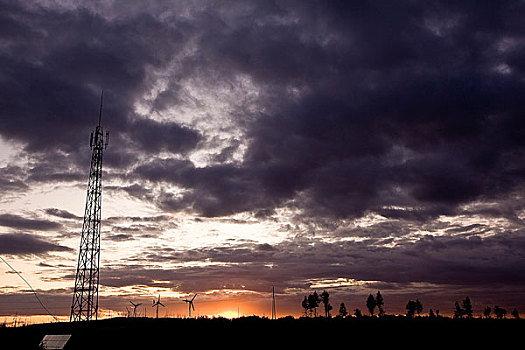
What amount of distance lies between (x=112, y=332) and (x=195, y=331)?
13.4 metres

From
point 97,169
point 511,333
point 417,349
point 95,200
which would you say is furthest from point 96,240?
point 511,333

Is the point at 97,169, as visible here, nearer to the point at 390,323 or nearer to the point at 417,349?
the point at 390,323

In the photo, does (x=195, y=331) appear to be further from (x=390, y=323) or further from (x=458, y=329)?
(x=458, y=329)

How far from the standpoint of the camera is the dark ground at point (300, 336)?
6862cm

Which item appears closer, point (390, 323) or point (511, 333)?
point (511, 333)

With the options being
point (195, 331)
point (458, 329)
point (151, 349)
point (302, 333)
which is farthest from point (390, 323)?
point (151, 349)

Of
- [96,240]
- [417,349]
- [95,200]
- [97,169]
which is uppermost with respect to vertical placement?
[97,169]

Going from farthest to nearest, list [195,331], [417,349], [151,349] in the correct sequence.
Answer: [195,331]
[151,349]
[417,349]

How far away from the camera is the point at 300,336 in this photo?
7356cm

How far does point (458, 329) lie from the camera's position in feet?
243

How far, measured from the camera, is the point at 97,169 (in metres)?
109

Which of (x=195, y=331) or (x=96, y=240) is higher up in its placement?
(x=96, y=240)

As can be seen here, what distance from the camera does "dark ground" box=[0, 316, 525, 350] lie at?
68.6 m

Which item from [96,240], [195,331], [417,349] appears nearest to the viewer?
[417,349]
